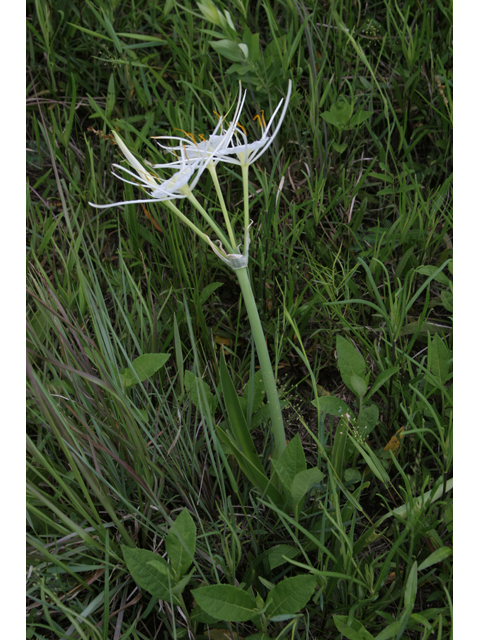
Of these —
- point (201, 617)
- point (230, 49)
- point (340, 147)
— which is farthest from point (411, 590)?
point (230, 49)

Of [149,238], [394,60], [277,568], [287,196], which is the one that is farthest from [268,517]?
[394,60]

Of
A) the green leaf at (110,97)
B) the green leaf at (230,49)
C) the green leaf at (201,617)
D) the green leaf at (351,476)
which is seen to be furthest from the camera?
the green leaf at (110,97)

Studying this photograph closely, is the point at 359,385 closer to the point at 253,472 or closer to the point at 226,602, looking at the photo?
the point at 253,472

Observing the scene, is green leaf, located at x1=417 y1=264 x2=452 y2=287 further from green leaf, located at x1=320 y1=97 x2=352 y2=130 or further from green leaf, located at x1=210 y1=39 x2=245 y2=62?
green leaf, located at x1=210 y1=39 x2=245 y2=62

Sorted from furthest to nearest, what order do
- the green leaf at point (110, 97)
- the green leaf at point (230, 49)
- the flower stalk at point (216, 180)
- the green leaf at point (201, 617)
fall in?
the green leaf at point (110, 97)
the green leaf at point (230, 49)
the green leaf at point (201, 617)
the flower stalk at point (216, 180)

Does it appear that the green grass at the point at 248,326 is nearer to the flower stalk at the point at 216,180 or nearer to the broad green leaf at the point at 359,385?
the broad green leaf at the point at 359,385

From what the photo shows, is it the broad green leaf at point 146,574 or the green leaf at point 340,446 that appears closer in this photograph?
the broad green leaf at point 146,574

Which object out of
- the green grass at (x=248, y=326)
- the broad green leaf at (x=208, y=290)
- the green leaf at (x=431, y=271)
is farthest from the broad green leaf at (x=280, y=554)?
the green leaf at (x=431, y=271)

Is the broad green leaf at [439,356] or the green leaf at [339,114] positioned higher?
the green leaf at [339,114]
